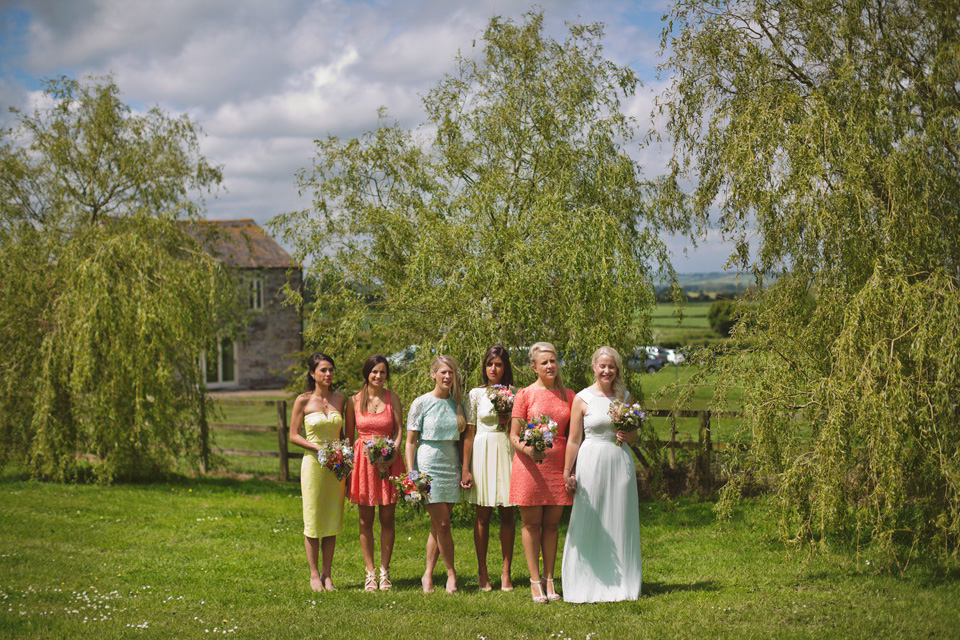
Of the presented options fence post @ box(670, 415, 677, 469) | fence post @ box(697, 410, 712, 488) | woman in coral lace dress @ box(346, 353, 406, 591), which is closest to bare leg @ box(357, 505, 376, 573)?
woman in coral lace dress @ box(346, 353, 406, 591)

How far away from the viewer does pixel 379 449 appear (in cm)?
641

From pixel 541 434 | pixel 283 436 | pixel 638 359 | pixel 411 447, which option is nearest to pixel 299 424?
pixel 411 447

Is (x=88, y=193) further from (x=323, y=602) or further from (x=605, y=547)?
(x=605, y=547)

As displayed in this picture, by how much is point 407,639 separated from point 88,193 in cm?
1105

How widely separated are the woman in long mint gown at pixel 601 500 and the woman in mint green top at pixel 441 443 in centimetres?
86

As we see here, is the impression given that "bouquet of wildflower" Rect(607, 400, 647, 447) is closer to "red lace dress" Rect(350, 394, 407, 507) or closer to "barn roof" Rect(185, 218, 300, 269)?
"red lace dress" Rect(350, 394, 407, 507)

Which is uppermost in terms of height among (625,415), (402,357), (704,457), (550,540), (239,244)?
(239,244)

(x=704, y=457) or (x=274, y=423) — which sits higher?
(x=704, y=457)

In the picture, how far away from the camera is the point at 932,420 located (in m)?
6.41

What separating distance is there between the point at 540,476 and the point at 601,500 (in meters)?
0.48

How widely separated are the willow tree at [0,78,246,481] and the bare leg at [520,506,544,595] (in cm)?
797

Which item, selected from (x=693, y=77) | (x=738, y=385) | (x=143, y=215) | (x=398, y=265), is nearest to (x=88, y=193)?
(x=143, y=215)

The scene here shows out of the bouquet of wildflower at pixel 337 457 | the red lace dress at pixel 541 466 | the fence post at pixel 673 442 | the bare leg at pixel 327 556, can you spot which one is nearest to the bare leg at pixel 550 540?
the red lace dress at pixel 541 466

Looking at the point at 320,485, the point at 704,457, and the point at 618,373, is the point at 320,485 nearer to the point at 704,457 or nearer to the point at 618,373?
the point at 618,373
